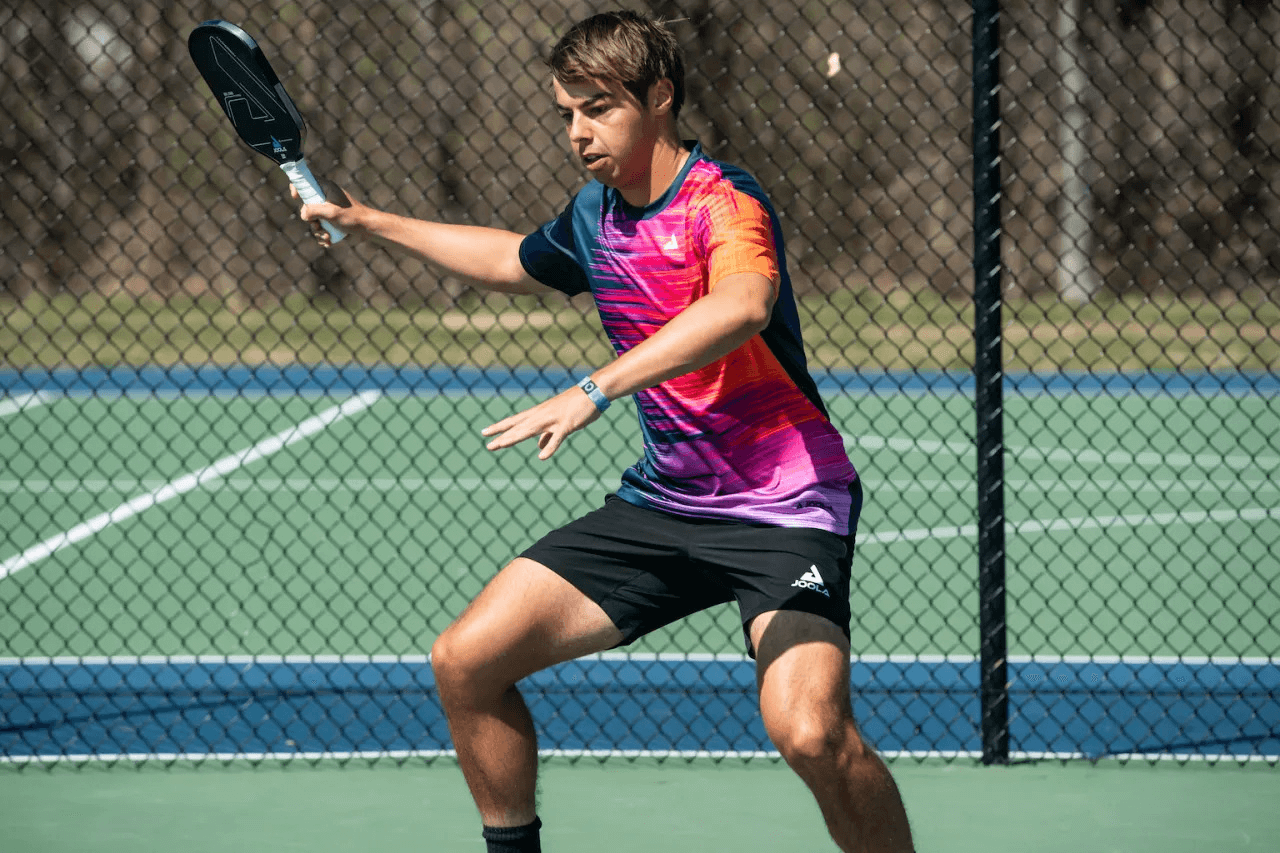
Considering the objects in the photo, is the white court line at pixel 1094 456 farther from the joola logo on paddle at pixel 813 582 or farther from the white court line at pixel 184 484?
the joola logo on paddle at pixel 813 582

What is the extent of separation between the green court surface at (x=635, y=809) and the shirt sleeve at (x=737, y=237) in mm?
1790

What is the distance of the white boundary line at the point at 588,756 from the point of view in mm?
4797

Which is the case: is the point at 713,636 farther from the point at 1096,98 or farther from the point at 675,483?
the point at 1096,98

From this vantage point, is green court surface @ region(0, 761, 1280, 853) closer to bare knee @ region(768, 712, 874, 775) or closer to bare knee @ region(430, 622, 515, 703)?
bare knee @ region(430, 622, 515, 703)

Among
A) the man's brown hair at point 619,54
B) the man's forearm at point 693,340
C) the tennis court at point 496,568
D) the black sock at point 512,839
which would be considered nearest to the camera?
the man's forearm at point 693,340

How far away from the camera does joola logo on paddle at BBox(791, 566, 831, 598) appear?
3.13 meters

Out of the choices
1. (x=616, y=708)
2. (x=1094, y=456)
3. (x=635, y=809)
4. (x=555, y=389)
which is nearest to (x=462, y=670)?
(x=635, y=809)

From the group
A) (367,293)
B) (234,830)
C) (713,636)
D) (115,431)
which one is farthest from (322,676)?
(367,293)

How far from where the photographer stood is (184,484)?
1012 cm

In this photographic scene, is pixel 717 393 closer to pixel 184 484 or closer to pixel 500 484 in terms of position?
pixel 500 484

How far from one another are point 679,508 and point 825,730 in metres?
0.61

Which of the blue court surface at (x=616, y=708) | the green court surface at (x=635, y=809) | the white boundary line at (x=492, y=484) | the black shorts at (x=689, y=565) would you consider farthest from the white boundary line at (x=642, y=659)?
the white boundary line at (x=492, y=484)

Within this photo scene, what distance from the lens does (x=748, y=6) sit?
18469mm

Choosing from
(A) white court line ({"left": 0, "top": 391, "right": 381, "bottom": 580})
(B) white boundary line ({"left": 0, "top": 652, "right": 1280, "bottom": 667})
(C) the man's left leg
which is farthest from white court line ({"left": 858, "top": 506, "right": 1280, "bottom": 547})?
(C) the man's left leg
